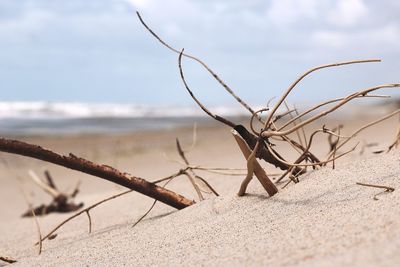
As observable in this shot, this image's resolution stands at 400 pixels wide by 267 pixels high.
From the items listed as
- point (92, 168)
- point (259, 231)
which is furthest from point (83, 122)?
point (259, 231)

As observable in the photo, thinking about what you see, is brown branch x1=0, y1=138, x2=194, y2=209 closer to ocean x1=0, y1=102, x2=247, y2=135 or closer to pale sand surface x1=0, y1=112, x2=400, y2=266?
pale sand surface x1=0, y1=112, x2=400, y2=266

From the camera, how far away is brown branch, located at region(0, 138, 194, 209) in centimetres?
143

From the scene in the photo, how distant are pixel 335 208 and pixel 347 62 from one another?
1.00 ft

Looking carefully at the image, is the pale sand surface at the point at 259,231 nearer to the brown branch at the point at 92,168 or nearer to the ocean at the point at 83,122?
the brown branch at the point at 92,168

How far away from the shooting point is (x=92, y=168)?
1545mm

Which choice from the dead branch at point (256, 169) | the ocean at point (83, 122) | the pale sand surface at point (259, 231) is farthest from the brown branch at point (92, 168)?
the ocean at point (83, 122)

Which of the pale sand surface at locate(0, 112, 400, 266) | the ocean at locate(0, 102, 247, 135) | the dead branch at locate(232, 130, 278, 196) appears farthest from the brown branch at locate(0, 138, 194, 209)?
the ocean at locate(0, 102, 247, 135)

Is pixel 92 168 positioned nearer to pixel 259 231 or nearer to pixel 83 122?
pixel 259 231

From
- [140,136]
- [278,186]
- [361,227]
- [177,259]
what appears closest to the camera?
[361,227]

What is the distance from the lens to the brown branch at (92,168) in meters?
1.43

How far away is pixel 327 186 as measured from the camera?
1.36 meters

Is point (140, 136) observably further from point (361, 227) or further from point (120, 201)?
point (361, 227)

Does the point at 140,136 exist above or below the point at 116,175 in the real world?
below

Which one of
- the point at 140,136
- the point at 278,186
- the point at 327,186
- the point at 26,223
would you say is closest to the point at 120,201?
the point at 26,223
